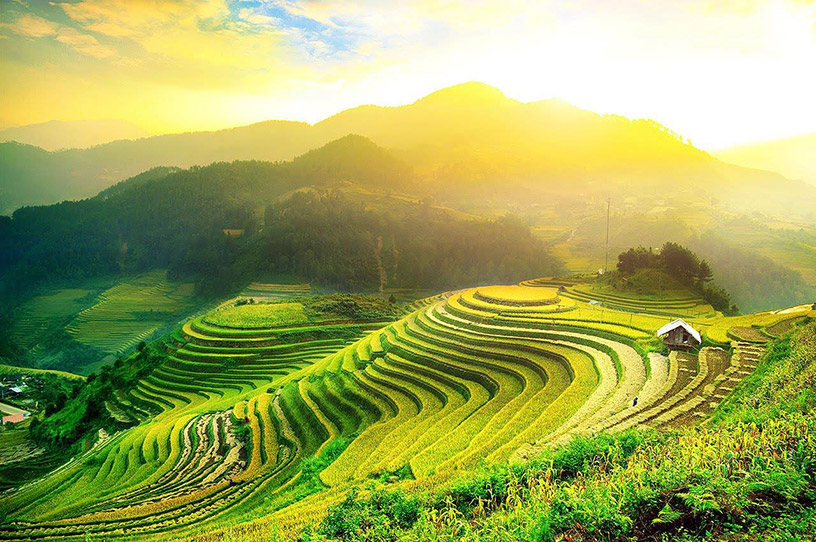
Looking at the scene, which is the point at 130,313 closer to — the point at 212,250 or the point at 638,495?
the point at 212,250

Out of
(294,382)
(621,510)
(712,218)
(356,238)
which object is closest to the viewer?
(621,510)

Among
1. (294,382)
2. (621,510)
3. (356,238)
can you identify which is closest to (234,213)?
(356,238)

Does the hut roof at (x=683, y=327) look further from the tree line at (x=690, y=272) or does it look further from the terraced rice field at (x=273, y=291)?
the terraced rice field at (x=273, y=291)

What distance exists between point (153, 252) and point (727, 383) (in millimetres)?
93268

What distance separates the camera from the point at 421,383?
17.2m

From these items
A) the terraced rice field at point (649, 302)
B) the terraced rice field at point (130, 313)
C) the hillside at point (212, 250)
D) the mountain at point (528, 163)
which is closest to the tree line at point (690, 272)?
the terraced rice field at point (649, 302)

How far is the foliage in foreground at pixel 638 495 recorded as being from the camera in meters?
4.51

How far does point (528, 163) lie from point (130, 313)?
102376 mm

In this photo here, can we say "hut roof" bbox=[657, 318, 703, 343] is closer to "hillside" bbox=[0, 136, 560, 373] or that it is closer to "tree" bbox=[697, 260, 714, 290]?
"tree" bbox=[697, 260, 714, 290]

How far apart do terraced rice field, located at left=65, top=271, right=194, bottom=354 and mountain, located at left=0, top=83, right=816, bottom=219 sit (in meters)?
64.6

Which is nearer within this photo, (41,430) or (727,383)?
(727,383)

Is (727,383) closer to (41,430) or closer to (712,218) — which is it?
(41,430)

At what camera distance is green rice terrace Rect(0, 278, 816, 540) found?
32.5 ft

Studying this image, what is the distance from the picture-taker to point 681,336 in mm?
15641
